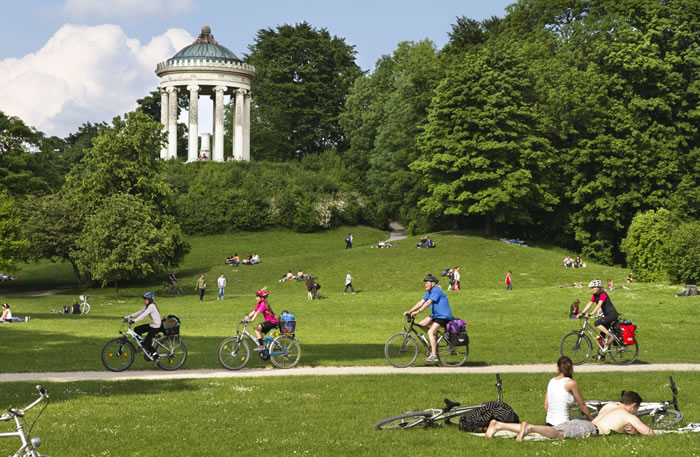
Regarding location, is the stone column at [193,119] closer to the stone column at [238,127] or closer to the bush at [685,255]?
the stone column at [238,127]

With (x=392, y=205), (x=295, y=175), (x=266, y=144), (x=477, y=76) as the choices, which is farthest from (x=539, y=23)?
(x=266, y=144)

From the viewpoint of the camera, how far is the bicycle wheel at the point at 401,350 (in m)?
19.6

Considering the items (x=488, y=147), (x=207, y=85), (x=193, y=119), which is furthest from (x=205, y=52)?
(x=488, y=147)

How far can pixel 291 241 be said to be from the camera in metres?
79.2

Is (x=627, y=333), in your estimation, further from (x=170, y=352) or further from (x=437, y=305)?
(x=170, y=352)

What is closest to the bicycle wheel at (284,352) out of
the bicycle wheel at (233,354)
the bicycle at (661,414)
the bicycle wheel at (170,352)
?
the bicycle wheel at (233,354)

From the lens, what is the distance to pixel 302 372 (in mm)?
19156

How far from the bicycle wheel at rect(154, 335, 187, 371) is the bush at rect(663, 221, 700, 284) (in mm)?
33456

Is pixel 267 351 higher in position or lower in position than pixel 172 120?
lower

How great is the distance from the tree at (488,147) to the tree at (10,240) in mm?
31202

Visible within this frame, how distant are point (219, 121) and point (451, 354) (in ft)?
249

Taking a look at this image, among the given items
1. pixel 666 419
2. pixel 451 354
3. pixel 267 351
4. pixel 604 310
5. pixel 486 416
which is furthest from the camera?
pixel 604 310

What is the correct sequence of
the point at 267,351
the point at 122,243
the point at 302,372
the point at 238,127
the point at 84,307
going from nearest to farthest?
the point at 302,372 < the point at 267,351 < the point at 84,307 < the point at 122,243 < the point at 238,127

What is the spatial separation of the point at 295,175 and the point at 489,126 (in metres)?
27.8
